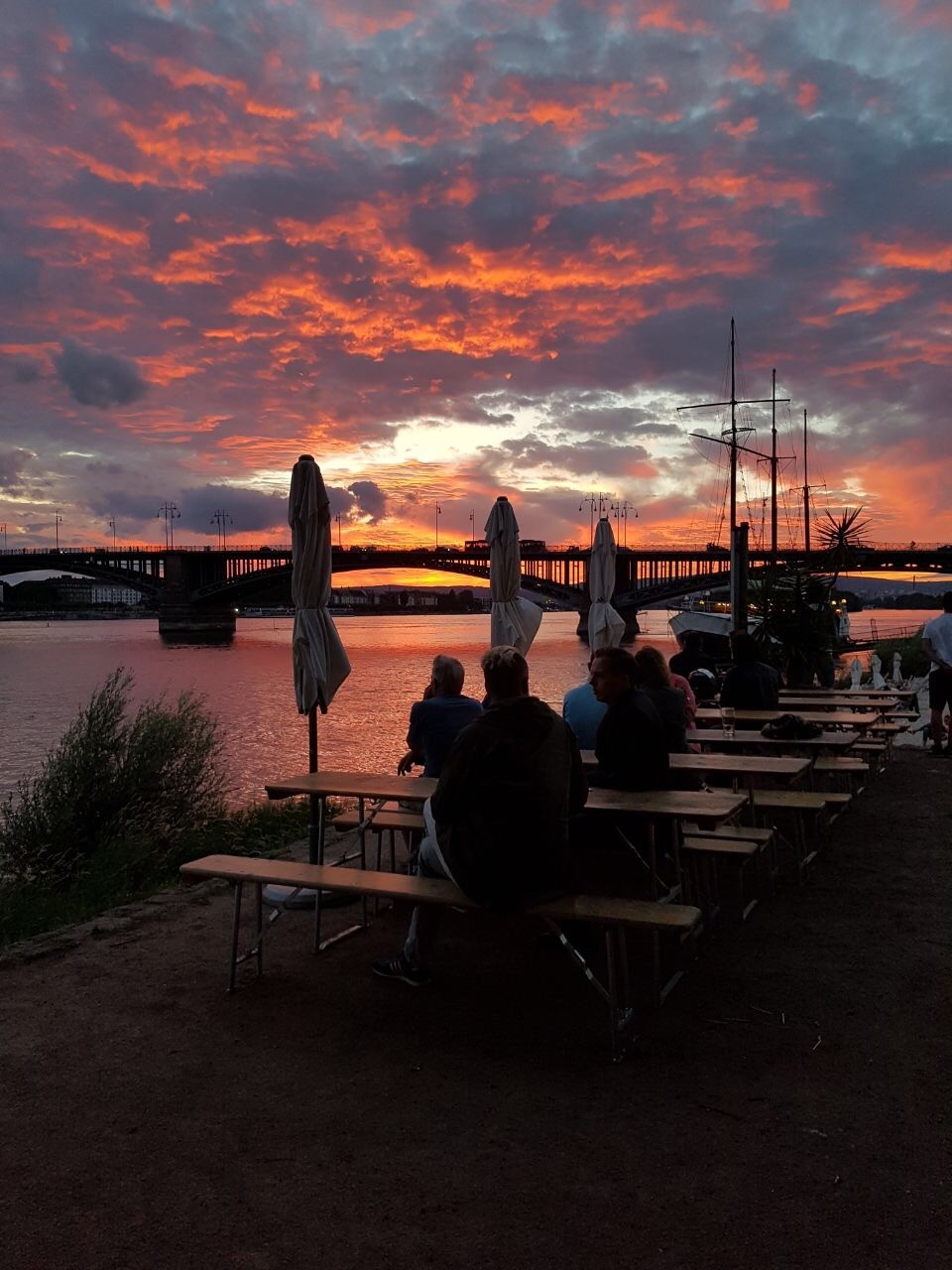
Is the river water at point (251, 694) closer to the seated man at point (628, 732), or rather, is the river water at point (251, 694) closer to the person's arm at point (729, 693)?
the person's arm at point (729, 693)

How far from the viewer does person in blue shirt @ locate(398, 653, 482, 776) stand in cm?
479

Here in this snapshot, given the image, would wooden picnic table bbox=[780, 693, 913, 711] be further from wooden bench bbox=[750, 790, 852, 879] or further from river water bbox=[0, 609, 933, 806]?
river water bbox=[0, 609, 933, 806]

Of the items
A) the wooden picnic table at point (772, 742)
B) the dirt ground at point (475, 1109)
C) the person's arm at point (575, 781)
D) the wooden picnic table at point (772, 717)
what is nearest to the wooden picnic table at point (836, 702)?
the wooden picnic table at point (772, 717)

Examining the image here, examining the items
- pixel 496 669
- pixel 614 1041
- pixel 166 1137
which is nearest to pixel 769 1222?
pixel 614 1041

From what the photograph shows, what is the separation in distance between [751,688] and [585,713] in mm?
2807

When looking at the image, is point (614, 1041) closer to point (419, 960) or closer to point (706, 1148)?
point (706, 1148)

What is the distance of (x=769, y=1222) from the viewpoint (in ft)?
7.80

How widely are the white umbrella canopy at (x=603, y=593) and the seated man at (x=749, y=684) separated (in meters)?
2.43

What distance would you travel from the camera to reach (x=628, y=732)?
443cm

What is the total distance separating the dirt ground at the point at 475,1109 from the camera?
7.72ft

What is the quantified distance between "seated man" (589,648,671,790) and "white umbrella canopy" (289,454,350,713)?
212 cm

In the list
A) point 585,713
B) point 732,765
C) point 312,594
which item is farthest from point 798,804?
point 312,594

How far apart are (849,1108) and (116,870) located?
5352 mm

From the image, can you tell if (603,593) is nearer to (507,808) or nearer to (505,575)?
(505,575)
